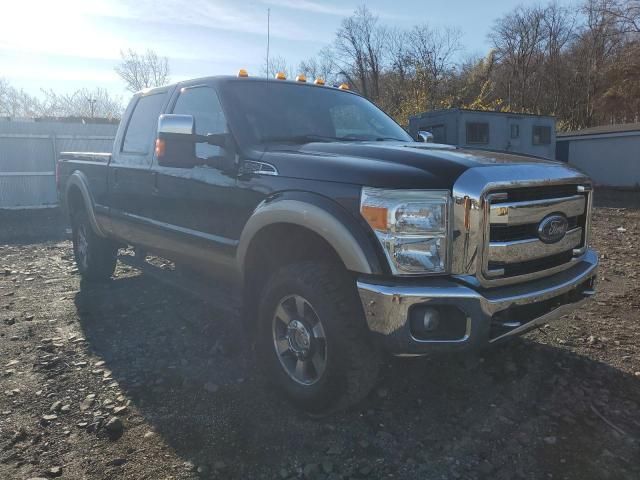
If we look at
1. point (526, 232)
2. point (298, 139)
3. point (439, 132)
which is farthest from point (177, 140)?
point (439, 132)

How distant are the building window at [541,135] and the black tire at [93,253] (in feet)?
62.6

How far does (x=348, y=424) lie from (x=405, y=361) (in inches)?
36.0

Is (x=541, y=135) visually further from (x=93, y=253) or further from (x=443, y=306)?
(x=443, y=306)

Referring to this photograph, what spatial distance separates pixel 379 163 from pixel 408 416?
1.48 meters

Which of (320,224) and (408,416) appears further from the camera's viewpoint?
(408,416)

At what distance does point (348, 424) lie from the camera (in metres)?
2.95

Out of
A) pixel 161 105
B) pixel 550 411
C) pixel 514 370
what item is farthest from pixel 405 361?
pixel 161 105

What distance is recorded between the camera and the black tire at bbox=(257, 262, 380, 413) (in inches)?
106

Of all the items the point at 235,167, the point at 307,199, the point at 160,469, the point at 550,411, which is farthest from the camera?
the point at 235,167

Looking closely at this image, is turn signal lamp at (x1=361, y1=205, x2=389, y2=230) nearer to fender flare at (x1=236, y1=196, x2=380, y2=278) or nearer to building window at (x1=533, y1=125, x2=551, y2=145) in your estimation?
fender flare at (x1=236, y1=196, x2=380, y2=278)

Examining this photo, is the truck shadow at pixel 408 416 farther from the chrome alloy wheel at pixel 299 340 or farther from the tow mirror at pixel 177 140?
the tow mirror at pixel 177 140

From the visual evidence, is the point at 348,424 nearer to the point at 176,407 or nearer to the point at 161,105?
the point at 176,407

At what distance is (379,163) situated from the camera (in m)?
2.74

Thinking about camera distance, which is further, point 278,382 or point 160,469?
point 278,382
